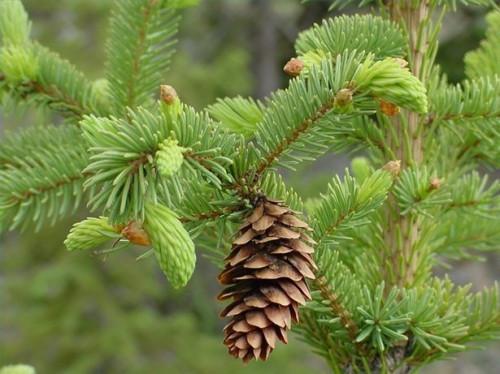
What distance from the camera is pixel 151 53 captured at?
1.17 meters

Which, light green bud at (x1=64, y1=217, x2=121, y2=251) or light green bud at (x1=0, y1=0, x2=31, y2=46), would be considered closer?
light green bud at (x1=64, y1=217, x2=121, y2=251)

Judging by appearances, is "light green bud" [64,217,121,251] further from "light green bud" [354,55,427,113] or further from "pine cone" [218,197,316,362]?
"light green bud" [354,55,427,113]

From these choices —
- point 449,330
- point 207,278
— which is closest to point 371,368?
point 449,330

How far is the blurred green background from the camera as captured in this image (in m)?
5.23

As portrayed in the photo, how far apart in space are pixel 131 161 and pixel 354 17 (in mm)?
388

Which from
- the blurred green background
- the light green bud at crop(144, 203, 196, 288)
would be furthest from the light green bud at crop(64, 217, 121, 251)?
the blurred green background

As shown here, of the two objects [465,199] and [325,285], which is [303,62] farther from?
[465,199]

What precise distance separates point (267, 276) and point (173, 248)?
14 centimetres

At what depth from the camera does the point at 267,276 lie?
0.85 m

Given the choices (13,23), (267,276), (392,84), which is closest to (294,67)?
(392,84)

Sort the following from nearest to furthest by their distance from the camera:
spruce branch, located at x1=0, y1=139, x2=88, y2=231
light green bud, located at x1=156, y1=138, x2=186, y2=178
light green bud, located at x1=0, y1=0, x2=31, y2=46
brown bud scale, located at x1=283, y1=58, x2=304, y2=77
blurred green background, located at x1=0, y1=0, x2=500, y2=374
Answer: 1. light green bud, located at x1=156, y1=138, x2=186, y2=178
2. brown bud scale, located at x1=283, y1=58, x2=304, y2=77
3. spruce branch, located at x1=0, y1=139, x2=88, y2=231
4. light green bud, located at x1=0, y1=0, x2=31, y2=46
5. blurred green background, located at x1=0, y1=0, x2=500, y2=374

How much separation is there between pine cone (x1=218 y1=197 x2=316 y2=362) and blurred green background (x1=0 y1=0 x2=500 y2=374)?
12.6ft

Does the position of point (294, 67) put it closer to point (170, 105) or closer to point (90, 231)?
point (170, 105)

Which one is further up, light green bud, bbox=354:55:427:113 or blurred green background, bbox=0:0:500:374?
blurred green background, bbox=0:0:500:374
